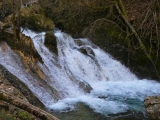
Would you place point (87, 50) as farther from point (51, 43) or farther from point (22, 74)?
point (22, 74)

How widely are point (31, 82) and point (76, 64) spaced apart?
132 inches

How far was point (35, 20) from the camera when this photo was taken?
13922mm

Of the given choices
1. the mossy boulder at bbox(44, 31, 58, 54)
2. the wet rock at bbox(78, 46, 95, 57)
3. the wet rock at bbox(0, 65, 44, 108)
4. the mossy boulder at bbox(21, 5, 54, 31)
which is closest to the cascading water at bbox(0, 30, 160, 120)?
the wet rock at bbox(78, 46, 95, 57)

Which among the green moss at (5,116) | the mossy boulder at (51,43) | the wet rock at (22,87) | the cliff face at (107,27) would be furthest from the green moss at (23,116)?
the mossy boulder at (51,43)

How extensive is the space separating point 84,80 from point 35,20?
5.45 meters

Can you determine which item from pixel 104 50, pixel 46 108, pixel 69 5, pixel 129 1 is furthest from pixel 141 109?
pixel 69 5

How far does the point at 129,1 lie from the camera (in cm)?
1207

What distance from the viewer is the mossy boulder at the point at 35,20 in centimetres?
1372

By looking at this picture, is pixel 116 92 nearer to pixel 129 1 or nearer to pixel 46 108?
pixel 46 108

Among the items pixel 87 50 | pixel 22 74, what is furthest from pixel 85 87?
pixel 87 50

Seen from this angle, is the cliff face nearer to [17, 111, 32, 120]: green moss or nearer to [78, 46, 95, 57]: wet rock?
[78, 46, 95, 57]: wet rock

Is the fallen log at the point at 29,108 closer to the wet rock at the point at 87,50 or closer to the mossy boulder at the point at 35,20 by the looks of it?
the wet rock at the point at 87,50

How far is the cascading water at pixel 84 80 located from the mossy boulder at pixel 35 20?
0.68 metres

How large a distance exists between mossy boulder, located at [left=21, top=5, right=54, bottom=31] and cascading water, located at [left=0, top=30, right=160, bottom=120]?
2.23 ft
